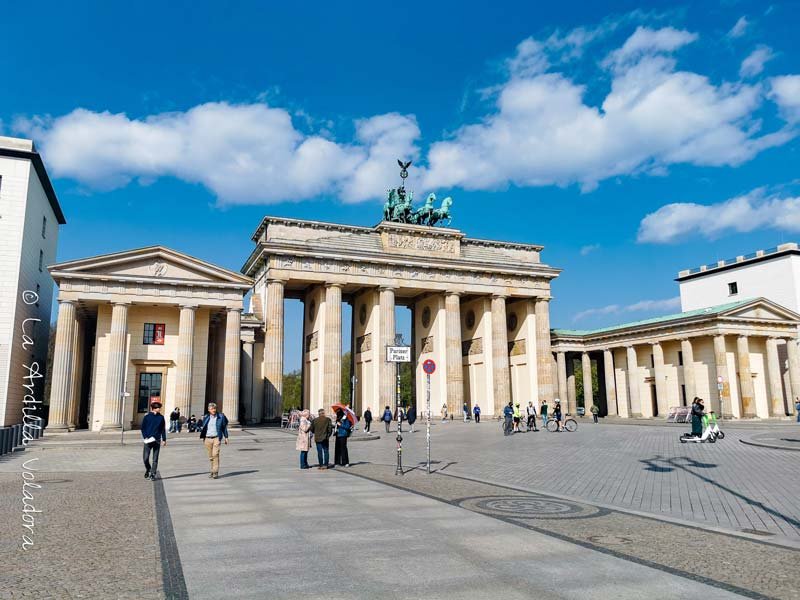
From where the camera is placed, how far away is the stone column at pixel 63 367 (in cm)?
3319

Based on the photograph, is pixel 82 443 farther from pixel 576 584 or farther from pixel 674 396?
pixel 674 396

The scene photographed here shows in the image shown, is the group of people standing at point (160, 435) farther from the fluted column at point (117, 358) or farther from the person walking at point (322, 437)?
the fluted column at point (117, 358)

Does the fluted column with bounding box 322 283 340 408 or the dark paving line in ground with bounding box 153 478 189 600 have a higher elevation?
the fluted column with bounding box 322 283 340 408

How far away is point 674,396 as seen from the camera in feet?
178

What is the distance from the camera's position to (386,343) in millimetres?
48750

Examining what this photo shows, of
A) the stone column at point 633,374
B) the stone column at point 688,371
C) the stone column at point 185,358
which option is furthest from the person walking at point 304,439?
the stone column at point 633,374

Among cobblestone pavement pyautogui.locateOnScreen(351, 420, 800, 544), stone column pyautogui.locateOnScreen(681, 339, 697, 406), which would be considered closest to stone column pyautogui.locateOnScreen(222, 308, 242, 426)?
cobblestone pavement pyautogui.locateOnScreen(351, 420, 800, 544)

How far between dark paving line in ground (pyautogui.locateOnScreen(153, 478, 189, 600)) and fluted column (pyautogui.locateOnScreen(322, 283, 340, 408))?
118 ft

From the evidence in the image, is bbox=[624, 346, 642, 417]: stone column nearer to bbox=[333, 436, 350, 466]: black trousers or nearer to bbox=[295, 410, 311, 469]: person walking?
bbox=[333, 436, 350, 466]: black trousers

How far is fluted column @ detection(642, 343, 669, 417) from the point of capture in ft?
179

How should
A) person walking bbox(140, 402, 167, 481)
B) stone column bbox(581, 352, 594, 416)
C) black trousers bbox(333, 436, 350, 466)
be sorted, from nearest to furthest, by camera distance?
person walking bbox(140, 402, 167, 481)
black trousers bbox(333, 436, 350, 466)
stone column bbox(581, 352, 594, 416)

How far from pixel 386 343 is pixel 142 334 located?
19234 millimetres

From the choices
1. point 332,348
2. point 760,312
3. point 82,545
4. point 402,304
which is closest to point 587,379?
point 760,312

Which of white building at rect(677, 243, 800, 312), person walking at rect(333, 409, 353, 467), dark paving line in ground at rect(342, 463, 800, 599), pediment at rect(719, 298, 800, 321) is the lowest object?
dark paving line in ground at rect(342, 463, 800, 599)
